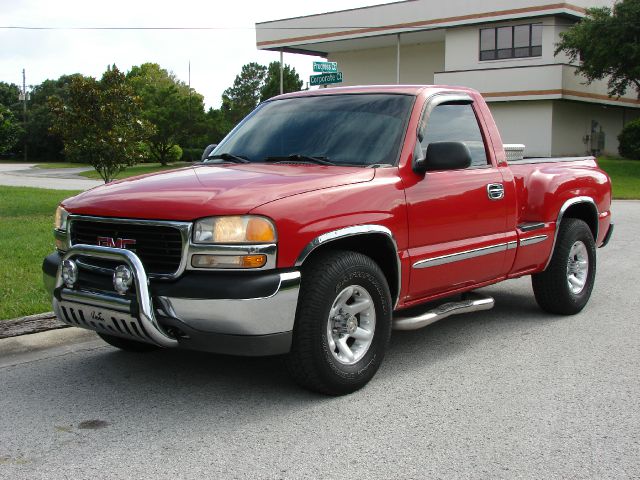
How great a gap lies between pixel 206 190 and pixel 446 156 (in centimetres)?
163

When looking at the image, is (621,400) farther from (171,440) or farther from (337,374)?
(171,440)

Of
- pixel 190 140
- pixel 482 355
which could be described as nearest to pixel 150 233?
pixel 482 355

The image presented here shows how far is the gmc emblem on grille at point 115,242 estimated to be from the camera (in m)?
4.57

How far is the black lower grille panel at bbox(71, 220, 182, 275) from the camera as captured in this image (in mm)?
4406

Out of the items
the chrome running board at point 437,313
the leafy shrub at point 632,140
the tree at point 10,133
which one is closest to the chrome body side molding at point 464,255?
the chrome running board at point 437,313

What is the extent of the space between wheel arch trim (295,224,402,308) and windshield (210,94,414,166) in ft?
1.84

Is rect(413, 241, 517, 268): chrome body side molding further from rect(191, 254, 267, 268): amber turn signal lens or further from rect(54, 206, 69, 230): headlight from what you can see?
rect(54, 206, 69, 230): headlight

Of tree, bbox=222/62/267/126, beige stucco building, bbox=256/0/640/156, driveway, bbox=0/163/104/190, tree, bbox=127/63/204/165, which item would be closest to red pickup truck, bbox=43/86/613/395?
driveway, bbox=0/163/104/190

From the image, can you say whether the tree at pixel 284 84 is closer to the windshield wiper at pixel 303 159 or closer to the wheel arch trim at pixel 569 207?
the wheel arch trim at pixel 569 207

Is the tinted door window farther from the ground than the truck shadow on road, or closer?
farther from the ground

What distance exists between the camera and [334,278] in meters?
4.57

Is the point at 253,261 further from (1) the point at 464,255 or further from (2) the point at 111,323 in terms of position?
(1) the point at 464,255

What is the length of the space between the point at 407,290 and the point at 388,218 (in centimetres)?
57

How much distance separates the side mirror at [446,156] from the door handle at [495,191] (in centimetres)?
70
